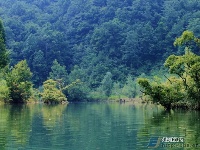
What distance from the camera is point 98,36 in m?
114

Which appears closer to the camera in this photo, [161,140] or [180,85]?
[161,140]

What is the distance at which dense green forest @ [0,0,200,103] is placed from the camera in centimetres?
10144

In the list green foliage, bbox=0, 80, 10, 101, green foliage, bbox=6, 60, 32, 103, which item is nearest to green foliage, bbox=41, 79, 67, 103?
green foliage, bbox=6, 60, 32, 103

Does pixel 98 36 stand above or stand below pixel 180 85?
above

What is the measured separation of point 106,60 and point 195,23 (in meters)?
22.1

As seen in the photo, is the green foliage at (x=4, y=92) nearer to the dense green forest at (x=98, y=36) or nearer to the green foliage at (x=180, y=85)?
the green foliage at (x=180, y=85)

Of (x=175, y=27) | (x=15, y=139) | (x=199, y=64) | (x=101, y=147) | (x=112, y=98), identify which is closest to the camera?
(x=101, y=147)

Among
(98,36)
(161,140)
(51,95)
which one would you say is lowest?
(161,140)

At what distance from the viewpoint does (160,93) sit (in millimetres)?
39688

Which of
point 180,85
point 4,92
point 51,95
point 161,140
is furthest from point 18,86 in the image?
point 161,140

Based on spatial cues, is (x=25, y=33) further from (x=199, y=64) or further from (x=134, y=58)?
(x=199, y=64)

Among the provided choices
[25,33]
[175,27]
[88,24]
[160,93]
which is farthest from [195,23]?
[160,93]

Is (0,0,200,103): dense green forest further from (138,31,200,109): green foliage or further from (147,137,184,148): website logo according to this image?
(147,137,184,148): website logo

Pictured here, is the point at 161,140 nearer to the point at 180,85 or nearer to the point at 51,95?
the point at 180,85
